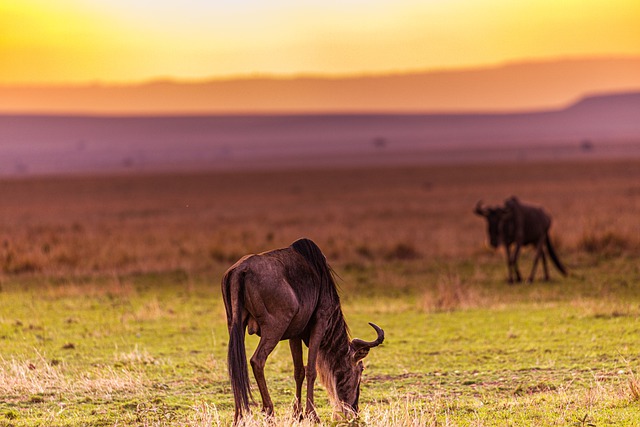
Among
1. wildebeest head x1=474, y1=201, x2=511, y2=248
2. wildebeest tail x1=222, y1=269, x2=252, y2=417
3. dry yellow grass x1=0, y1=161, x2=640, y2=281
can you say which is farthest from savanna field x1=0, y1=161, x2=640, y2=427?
wildebeest head x1=474, y1=201, x2=511, y2=248

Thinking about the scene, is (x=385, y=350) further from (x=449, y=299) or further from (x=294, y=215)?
(x=294, y=215)

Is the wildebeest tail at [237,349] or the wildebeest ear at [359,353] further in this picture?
the wildebeest ear at [359,353]

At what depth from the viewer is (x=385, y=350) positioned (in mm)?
13086

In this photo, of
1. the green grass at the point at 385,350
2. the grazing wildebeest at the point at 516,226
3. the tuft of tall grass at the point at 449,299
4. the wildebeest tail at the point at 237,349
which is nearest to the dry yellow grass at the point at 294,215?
the green grass at the point at 385,350

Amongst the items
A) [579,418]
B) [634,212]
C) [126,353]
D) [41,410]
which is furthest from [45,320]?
[634,212]

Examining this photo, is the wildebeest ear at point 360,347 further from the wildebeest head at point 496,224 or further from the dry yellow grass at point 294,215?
the dry yellow grass at point 294,215

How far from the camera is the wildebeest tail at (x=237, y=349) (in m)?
7.75

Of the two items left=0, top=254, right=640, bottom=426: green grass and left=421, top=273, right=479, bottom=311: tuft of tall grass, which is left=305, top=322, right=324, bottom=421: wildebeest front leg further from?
left=421, top=273, right=479, bottom=311: tuft of tall grass

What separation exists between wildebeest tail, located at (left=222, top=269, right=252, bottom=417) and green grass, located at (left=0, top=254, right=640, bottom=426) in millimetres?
296

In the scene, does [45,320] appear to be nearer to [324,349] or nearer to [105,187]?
[324,349]

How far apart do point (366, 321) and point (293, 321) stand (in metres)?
7.93

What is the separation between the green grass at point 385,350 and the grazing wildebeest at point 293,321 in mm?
395

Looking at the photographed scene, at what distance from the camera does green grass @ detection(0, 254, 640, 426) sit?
8875 millimetres

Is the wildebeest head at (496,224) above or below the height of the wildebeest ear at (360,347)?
above
